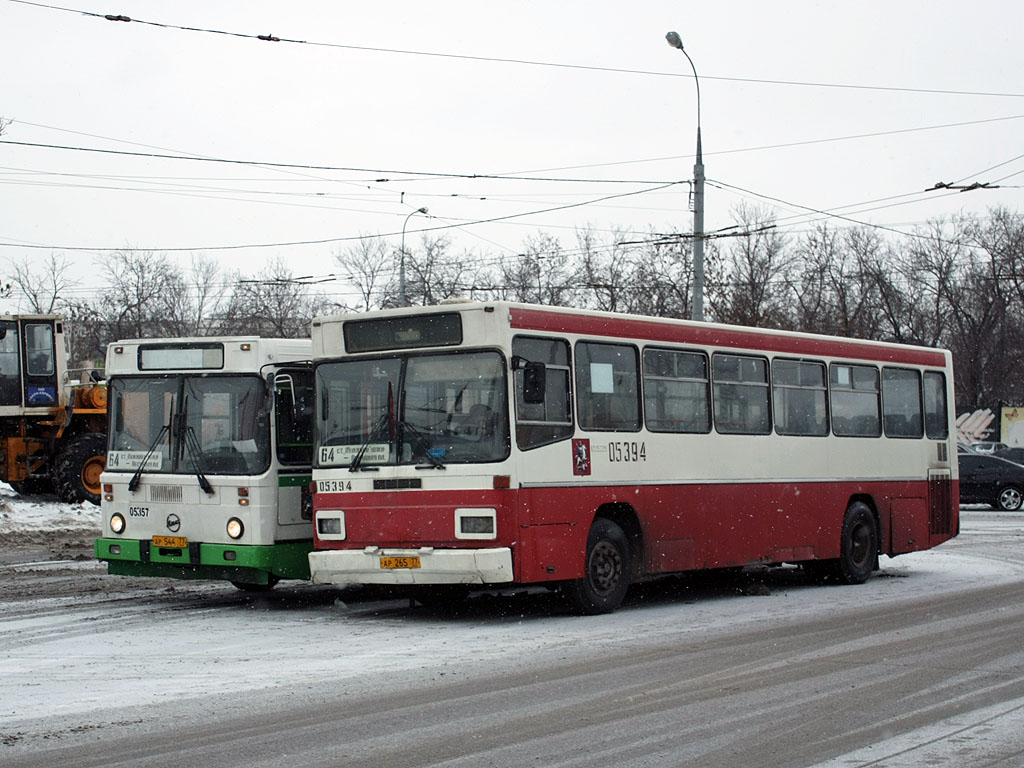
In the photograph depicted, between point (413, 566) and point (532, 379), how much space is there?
6.73ft

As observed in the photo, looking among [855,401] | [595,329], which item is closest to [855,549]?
[855,401]

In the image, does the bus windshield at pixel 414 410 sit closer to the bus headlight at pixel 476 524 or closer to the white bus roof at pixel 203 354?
the bus headlight at pixel 476 524

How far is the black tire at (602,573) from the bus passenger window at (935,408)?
651 cm

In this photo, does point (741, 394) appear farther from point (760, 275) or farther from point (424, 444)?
point (760, 275)

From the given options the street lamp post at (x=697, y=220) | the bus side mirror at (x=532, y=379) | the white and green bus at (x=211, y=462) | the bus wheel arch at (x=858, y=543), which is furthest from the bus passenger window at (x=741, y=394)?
the street lamp post at (x=697, y=220)

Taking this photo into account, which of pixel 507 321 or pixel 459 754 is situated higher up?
pixel 507 321

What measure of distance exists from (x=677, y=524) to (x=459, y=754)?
24.4 feet

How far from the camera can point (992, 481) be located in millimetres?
33469

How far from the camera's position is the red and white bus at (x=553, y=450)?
1252 cm

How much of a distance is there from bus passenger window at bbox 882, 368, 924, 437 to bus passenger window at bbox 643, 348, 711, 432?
384 centimetres

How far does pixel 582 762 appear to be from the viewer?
6.96 metres

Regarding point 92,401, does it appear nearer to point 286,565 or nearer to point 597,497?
point 286,565

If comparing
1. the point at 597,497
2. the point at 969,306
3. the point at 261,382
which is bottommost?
the point at 597,497

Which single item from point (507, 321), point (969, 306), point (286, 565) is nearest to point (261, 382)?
point (286, 565)
